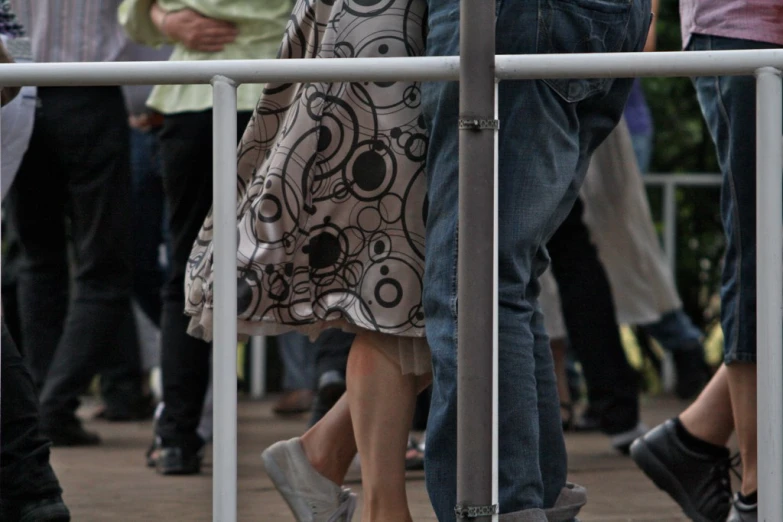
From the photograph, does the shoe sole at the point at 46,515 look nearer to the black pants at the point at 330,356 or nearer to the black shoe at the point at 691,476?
the black pants at the point at 330,356

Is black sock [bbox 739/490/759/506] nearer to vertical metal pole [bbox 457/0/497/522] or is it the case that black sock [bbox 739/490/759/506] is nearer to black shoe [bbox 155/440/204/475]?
vertical metal pole [bbox 457/0/497/522]

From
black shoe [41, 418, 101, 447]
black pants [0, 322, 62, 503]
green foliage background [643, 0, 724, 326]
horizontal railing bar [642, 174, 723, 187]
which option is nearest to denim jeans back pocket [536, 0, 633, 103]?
black pants [0, 322, 62, 503]

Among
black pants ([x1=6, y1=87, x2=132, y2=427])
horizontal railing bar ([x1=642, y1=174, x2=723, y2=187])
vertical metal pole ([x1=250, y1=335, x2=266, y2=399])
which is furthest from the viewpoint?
horizontal railing bar ([x1=642, y1=174, x2=723, y2=187])

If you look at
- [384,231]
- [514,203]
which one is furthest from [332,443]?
[514,203]

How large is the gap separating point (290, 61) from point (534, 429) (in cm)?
75

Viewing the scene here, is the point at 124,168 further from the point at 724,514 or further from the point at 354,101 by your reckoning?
the point at 724,514

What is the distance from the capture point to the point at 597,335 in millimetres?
4211

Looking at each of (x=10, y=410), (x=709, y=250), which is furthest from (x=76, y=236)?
(x=709, y=250)

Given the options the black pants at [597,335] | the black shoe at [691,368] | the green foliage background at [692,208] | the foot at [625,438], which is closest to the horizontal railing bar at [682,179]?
the green foliage background at [692,208]

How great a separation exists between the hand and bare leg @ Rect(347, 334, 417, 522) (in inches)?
54.7

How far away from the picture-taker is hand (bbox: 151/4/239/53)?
12.0ft

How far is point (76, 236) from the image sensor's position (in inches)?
168

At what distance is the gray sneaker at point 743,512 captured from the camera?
278 centimetres

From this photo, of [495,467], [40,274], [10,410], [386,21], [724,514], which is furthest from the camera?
[40,274]
